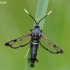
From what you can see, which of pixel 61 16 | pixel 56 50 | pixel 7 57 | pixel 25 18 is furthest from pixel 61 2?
pixel 7 57

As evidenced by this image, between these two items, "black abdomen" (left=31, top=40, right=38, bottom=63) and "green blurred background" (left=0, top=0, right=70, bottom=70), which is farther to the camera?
"green blurred background" (left=0, top=0, right=70, bottom=70)

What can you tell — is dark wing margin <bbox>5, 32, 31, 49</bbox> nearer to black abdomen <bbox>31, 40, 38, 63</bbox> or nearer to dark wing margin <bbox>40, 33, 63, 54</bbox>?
black abdomen <bbox>31, 40, 38, 63</bbox>

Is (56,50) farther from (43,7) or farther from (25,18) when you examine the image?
(25,18)

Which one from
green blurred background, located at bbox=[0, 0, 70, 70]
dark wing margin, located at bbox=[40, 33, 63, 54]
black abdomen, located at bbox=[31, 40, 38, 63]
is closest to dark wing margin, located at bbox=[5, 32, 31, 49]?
black abdomen, located at bbox=[31, 40, 38, 63]

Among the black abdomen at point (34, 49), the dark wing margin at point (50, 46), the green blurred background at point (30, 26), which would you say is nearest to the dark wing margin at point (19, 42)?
the black abdomen at point (34, 49)

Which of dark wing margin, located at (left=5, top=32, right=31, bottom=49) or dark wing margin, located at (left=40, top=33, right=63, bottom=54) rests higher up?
dark wing margin, located at (left=5, top=32, right=31, bottom=49)

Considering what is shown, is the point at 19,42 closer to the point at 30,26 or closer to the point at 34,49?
the point at 34,49

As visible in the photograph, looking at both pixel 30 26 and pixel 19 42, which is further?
pixel 30 26

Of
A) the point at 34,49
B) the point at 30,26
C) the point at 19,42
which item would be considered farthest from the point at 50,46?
the point at 30,26
